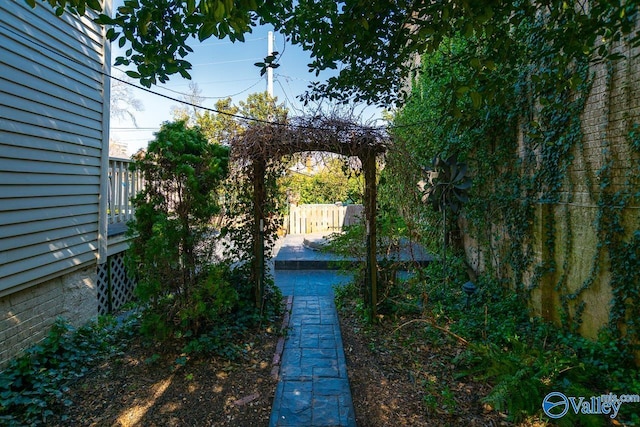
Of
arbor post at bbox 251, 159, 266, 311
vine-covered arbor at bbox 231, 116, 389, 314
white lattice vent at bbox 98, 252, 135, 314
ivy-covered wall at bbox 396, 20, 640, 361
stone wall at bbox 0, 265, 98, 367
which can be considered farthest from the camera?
white lattice vent at bbox 98, 252, 135, 314

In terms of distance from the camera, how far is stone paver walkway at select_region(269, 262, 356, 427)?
2383 millimetres

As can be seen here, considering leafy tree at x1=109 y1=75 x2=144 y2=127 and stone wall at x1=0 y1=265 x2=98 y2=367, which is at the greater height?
leafy tree at x1=109 y1=75 x2=144 y2=127

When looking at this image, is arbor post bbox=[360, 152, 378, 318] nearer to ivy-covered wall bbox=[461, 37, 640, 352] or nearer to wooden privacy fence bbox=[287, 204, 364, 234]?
ivy-covered wall bbox=[461, 37, 640, 352]

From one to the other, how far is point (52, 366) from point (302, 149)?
10.4ft

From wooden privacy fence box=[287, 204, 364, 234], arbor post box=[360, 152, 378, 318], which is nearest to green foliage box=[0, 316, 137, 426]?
arbor post box=[360, 152, 378, 318]

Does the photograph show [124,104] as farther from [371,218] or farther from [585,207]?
[585,207]

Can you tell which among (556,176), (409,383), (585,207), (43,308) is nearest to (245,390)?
(409,383)

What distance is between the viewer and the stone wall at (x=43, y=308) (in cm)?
291

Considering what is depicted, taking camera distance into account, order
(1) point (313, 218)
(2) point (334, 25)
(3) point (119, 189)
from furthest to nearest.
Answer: (1) point (313, 218) → (3) point (119, 189) → (2) point (334, 25)

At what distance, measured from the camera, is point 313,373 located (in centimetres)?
297

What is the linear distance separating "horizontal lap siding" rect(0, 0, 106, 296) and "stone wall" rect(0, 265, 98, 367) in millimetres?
136

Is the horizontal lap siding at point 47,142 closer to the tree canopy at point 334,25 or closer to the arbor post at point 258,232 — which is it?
the tree canopy at point 334,25

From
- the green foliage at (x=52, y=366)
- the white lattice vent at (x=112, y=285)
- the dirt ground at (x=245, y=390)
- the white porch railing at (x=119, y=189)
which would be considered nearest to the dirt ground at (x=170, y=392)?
the dirt ground at (x=245, y=390)

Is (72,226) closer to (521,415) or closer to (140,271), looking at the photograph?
(140,271)
